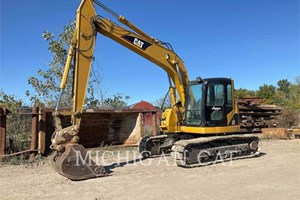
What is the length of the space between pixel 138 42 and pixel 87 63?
1720 millimetres

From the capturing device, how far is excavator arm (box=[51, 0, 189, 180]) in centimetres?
712

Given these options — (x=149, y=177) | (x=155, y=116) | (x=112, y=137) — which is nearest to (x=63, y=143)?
(x=149, y=177)

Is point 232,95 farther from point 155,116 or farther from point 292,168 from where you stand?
point 155,116

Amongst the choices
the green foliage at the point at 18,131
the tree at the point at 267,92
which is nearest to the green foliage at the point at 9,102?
the green foliage at the point at 18,131

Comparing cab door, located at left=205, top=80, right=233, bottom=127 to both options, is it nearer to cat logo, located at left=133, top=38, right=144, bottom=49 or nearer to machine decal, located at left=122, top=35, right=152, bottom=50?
machine decal, located at left=122, top=35, right=152, bottom=50

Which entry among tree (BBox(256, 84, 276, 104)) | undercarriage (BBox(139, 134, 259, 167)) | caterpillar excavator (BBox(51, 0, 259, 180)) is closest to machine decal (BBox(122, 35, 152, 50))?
caterpillar excavator (BBox(51, 0, 259, 180))

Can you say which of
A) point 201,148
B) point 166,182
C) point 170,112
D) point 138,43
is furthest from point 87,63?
point 201,148

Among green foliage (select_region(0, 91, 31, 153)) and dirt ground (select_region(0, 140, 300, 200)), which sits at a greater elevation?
green foliage (select_region(0, 91, 31, 153))

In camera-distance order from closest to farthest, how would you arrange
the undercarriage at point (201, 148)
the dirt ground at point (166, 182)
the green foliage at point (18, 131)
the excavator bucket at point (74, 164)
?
1. the dirt ground at point (166, 182)
2. the excavator bucket at point (74, 164)
3. the undercarriage at point (201, 148)
4. the green foliage at point (18, 131)

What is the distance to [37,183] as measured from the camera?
692 centimetres

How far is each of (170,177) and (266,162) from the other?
10.2 ft

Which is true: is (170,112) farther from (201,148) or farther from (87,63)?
(87,63)

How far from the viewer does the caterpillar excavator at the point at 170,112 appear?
23.8ft

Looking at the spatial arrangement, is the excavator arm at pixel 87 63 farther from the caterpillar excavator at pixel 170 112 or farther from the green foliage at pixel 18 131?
the green foliage at pixel 18 131
